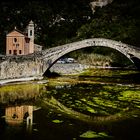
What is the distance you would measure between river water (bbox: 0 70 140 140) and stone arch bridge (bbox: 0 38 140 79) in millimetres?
3331

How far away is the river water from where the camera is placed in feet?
86.4

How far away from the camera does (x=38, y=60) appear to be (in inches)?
2308

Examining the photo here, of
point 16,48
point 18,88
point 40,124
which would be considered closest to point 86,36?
point 16,48

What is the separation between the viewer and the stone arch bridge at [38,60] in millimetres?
52594

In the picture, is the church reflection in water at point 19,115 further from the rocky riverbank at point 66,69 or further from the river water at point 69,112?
the rocky riverbank at point 66,69

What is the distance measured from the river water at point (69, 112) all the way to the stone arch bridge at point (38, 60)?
131 inches

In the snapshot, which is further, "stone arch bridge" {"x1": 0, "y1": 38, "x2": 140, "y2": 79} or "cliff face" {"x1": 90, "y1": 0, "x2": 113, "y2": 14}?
"cliff face" {"x1": 90, "y1": 0, "x2": 113, "y2": 14}

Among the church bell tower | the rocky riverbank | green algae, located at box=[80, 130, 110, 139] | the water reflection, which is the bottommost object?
green algae, located at box=[80, 130, 110, 139]

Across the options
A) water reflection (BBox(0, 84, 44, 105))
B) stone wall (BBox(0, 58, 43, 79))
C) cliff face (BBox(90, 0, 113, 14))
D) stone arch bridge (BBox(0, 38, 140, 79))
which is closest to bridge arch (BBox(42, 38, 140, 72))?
stone arch bridge (BBox(0, 38, 140, 79))

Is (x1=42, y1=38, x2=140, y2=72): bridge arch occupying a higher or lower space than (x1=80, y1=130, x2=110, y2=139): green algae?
higher

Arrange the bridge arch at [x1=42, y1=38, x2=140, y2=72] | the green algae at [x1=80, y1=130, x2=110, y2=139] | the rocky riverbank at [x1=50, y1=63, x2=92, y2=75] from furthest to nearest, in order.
→ the rocky riverbank at [x1=50, y1=63, x2=92, y2=75] → the bridge arch at [x1=42, y1=38, x2=140, y2=72] → the green algae at [x1=80, y1=130, x2=110, y2=139]

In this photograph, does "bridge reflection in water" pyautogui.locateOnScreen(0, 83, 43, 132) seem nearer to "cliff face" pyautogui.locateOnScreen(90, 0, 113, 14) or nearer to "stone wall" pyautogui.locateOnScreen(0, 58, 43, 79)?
"stone wall" pyautogui.locateOnScreen(0, 58, 43, 79)

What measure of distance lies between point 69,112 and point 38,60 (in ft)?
85.6

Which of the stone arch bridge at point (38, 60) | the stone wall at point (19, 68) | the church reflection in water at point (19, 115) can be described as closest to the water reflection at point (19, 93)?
the church reflection in water at point (19, 115)
